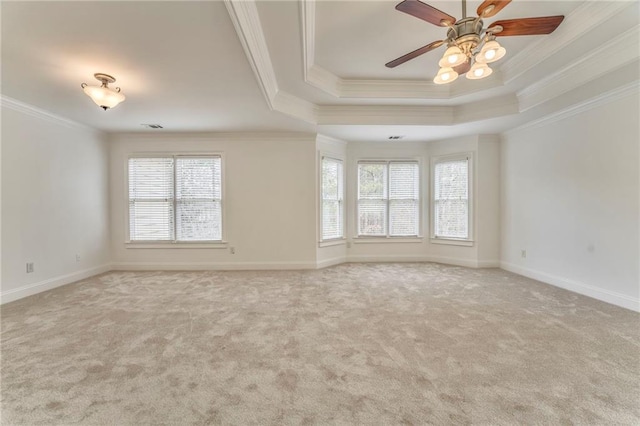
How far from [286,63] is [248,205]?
2.81m

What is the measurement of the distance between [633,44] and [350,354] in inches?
149

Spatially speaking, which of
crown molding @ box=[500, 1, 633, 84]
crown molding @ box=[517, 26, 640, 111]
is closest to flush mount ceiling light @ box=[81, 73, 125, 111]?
crown molding @ box=[500, 1, 633, 84]

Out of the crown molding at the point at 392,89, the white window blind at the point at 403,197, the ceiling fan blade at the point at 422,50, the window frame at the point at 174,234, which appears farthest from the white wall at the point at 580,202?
the window frame at the point at 174,234

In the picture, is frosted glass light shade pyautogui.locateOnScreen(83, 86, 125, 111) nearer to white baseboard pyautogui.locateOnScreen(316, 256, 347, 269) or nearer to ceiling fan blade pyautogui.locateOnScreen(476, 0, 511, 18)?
ceiling fan blade pyautogui.locateOnScreen(476, 0, 511, 18)

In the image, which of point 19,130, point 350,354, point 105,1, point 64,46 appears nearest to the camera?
point 105,1

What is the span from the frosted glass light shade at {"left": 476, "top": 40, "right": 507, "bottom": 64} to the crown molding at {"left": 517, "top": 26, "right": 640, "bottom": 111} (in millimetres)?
1437

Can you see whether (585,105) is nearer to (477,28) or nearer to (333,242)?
(477,28)

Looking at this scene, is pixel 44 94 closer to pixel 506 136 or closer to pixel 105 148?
pixel 105 148

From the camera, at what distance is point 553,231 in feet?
13.2

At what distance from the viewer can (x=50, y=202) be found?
399cm

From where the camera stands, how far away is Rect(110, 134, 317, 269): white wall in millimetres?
5055

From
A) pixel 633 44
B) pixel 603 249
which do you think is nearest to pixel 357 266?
pixel 603 249

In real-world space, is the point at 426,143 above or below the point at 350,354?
above

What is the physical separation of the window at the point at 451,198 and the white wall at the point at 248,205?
2.64 m
